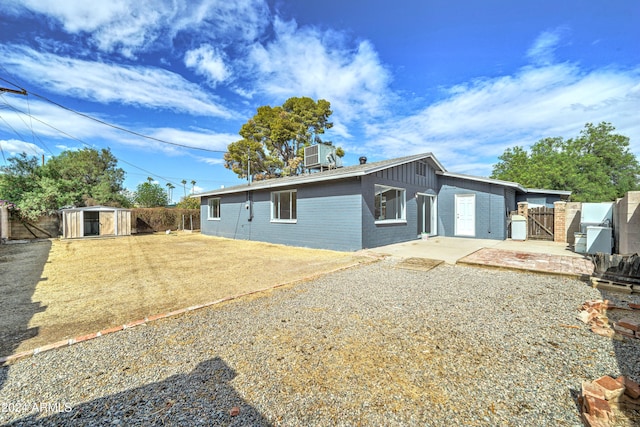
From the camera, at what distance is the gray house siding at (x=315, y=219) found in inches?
348

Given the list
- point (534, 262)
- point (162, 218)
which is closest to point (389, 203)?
point (534, 262)

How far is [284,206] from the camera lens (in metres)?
11.6

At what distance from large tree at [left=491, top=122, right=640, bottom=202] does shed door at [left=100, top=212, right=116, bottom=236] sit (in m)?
32.1

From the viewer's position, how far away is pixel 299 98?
22.8m

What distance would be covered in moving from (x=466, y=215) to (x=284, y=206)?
8427 mm

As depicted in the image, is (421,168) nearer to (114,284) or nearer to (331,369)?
(331,369)

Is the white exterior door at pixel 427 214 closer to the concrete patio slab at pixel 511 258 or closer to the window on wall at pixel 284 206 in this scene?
the concrete patio slab at pixel 511 258

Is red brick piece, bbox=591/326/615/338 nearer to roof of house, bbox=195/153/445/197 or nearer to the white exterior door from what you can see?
roof of house, bbox=195/153/445/197

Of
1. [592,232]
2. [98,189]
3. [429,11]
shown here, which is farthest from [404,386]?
[98,189]

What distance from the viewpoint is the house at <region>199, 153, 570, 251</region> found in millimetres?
8953

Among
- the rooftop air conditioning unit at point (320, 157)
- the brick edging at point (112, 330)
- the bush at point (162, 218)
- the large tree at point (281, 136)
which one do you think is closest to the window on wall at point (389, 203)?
the rooftop air conditioning unit at point (320, 157)

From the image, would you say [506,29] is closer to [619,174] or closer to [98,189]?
[619,174]

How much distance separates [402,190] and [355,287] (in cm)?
675

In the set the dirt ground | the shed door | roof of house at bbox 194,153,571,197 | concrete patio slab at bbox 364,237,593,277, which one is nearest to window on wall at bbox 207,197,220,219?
roof of house at bbox 194,153,571,197
